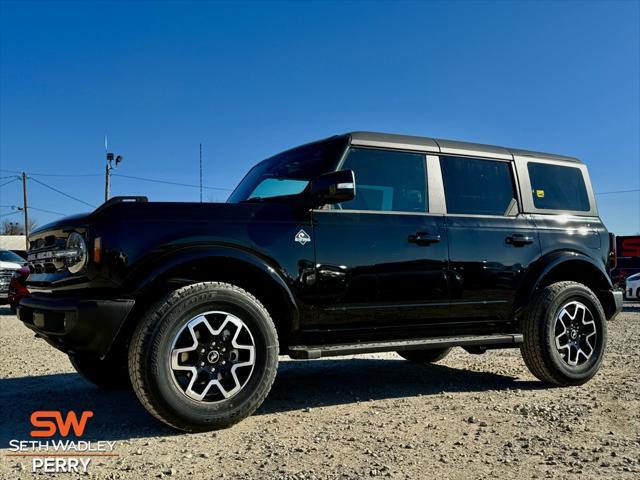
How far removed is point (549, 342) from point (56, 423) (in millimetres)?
3926

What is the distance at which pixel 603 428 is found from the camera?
3.60 m

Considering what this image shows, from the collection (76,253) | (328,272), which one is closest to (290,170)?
(328,272)

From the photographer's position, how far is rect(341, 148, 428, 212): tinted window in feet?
14.4

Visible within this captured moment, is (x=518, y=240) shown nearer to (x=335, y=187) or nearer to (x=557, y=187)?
(x=557, y=187)

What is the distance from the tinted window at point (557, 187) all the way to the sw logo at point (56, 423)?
4191mm

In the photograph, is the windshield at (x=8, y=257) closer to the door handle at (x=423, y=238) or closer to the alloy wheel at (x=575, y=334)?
the door handle at (x=423, y=238)

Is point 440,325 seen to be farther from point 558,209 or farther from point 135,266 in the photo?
point 135,266

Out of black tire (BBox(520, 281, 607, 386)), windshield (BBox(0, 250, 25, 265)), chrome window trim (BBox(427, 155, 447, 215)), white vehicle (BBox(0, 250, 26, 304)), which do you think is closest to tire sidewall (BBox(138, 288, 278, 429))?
chrome window trim (BBox(427, 155, 447, 215))

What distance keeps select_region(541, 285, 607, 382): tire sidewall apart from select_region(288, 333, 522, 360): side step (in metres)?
0.27

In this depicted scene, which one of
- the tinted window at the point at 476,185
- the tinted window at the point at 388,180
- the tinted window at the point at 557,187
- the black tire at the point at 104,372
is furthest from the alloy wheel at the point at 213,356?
the tinted window at the point at 557,187

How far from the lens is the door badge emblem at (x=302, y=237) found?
13.0 ft

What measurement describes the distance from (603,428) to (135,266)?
311 cm

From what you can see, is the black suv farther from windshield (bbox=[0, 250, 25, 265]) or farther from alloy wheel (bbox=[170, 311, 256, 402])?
windshield (bbox=[0, 250, 25, 265])

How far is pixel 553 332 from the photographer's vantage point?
4.96m
